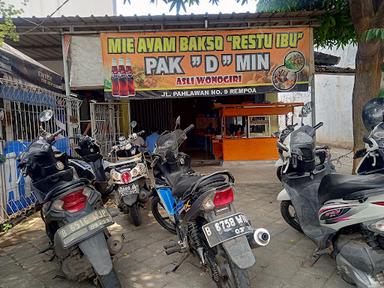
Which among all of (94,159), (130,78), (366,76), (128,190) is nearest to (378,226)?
(128,190)

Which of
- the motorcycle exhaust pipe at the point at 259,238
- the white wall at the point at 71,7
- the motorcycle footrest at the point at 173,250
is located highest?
the white wall at the point at 71,7

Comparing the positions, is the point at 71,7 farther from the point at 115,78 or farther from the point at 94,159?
the point at 94,159

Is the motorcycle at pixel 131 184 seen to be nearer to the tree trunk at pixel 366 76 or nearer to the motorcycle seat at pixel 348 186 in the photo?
the motorcycle seat at pixel 348 186

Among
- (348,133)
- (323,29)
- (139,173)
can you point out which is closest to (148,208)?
(139,173)

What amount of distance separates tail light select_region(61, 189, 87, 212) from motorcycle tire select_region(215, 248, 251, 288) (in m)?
1.19

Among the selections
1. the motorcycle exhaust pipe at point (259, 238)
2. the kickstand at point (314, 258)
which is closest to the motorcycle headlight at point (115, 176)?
the motorcycle exhaust pipe at point (259, 238)

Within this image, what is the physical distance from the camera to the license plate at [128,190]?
4084 millimetres

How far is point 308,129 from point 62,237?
103 inches

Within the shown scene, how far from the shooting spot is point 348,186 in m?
2.51

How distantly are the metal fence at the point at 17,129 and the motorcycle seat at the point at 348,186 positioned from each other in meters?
3.50

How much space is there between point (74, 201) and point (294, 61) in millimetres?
5645

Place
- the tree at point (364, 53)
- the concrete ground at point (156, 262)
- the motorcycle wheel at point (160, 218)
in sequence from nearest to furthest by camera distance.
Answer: the concrete ground at point (156, 262)
the motorcycle wheel at point (160, 218)
the tree at point (364, 53)

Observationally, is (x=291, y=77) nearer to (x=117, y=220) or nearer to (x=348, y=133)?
(x=117, y=220)

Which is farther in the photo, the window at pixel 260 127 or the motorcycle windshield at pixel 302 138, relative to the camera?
the window at pixel 260 127
